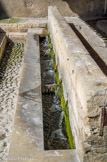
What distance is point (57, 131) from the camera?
139 inches

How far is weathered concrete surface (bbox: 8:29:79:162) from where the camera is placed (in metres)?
2.55

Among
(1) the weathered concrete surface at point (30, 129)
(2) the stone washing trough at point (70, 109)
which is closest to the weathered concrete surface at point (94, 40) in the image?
(2) the stone washing trough at point (70, 109)

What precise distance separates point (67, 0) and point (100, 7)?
5.00 ft

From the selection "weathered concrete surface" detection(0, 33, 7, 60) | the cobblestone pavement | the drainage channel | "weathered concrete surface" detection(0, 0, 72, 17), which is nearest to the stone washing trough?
the cobblestone pavement

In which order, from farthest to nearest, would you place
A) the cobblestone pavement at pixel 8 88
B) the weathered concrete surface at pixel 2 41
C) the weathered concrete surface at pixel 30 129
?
the weathered concrete surface at pixel 2 41
the cobblestone pavement at pixel 8 88
the weathered concrete surface at pixel 30 129

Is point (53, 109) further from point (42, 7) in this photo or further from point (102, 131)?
point (42, 7)

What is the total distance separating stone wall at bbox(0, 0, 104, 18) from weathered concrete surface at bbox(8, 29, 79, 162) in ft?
20.0

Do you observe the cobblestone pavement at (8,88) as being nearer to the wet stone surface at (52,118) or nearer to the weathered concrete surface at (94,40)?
the wet stone surface at (52,118)

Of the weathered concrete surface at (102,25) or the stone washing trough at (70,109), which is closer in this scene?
the stone washing trough at (70,109)

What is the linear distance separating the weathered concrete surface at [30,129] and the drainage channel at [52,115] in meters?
0.31

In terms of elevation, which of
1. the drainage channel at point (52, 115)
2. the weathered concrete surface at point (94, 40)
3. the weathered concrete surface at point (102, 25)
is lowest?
the weathered concrete surface at point (102, 25)

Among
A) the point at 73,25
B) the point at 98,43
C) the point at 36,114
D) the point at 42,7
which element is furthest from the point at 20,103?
the point at 42,7

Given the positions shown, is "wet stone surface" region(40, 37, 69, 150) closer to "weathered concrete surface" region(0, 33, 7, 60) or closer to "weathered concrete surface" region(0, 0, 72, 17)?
"weathered concrete surface" region(0, 33, 7, 60)

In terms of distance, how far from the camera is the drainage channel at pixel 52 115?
130 inches
